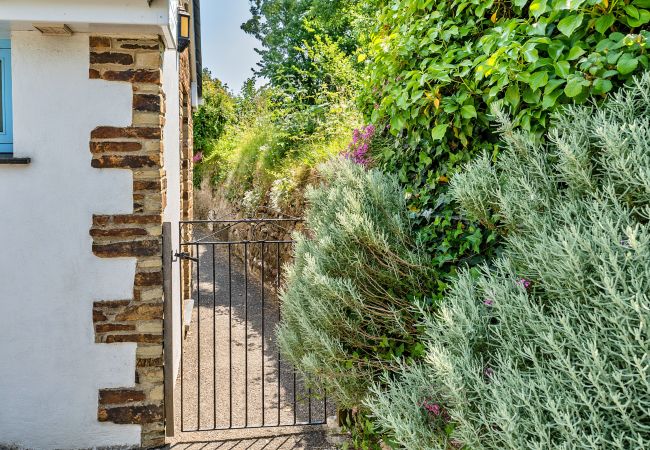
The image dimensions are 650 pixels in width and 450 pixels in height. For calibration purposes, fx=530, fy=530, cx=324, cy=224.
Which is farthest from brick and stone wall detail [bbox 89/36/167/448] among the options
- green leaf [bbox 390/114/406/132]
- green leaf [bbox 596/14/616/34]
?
green leaf [bbox 596/14/616/34]

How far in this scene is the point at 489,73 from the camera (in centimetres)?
239

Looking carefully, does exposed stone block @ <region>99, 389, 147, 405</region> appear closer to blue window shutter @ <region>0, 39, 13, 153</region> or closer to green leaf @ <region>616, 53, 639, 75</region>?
blue window shutter @ <region>0, 39, 13, 153</region>

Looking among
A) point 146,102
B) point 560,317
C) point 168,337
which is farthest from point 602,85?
point 168,337

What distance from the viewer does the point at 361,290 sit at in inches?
115

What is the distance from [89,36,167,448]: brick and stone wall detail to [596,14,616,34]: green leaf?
2.81m

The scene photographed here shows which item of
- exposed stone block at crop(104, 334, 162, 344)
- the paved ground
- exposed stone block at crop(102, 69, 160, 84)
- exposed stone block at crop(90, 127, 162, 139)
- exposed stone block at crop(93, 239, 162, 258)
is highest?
exposed stone block at crop(102, 69, 160, 84)

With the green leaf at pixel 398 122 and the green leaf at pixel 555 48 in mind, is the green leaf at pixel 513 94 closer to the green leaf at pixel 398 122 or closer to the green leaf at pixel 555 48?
the green leaf at pixel 555 48

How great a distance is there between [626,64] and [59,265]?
11.7 ft

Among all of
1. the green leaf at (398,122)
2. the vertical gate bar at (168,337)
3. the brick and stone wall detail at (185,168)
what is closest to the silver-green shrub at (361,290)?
the green leaf at (398,122)

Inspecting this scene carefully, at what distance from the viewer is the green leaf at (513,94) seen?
7.72ft

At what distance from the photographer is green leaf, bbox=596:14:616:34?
6.81ft

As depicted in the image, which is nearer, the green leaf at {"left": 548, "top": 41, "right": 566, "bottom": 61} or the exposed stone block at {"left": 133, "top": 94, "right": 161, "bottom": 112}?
the green leaf at {"left": 548, "top": 41, "right": 566, "bottom": 61}

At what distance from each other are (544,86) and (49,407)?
148 inches

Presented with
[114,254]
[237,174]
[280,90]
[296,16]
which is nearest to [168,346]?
[114,254]
